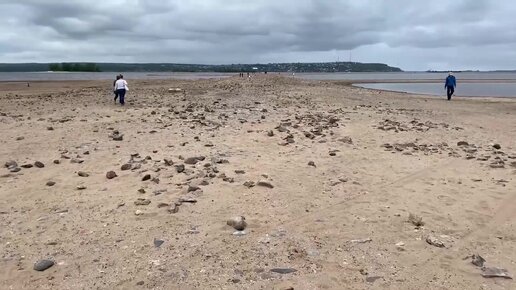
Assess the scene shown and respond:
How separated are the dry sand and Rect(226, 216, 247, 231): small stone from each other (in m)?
0.10

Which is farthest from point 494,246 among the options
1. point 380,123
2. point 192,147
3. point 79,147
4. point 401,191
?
point 380,123

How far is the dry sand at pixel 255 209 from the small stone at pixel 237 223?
0.33 feet

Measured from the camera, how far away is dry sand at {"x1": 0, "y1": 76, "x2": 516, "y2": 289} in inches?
205

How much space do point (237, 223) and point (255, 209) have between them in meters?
0.74

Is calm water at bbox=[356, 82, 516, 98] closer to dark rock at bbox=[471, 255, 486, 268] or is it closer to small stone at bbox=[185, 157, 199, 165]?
small stone at bbox=[185, 157, 199, 165]

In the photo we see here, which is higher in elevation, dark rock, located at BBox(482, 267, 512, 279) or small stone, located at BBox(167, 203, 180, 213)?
small stone, located at BBox(167, 203, 180, 213)

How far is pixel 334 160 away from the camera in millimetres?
10234

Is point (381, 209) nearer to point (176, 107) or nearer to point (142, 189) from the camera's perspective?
point (142, 189)

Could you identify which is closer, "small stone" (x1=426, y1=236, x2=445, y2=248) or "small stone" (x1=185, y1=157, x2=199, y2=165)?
"small stone" (x1=426, y1=236, x2=445, y2=248)

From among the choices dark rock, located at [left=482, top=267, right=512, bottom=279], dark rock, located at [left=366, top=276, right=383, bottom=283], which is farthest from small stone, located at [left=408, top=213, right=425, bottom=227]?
dark rock, located at [left=366, top=276, right=383, bottom=283]

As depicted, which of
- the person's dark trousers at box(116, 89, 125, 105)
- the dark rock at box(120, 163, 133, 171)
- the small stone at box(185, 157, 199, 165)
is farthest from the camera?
the person's dark trousers at box(116, 89, 125, 105)

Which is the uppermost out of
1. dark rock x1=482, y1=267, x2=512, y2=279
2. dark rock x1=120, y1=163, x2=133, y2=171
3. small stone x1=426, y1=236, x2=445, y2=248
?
dark rock x1=120, y1=163, x2=133, y2=171

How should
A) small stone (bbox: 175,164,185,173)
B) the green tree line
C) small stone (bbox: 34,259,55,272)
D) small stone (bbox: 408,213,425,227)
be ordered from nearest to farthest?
small stone (bbox: 34,259,55,272)
small stone (bbox: 408,213,425,227)
small stone (bbox: 175,164,185,173)
the green tree line

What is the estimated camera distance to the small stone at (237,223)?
628 cm
